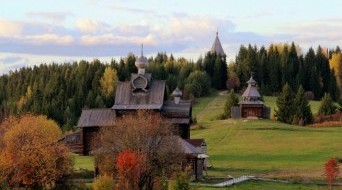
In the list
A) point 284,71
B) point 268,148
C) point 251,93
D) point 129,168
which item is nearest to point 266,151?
point 268,148

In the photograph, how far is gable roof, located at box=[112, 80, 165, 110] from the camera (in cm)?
7080

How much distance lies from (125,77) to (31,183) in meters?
100

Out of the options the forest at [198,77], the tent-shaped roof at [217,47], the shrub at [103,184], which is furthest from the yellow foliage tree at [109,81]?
the shrub at [103,184]

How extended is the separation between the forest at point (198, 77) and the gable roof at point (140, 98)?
55.2 metres

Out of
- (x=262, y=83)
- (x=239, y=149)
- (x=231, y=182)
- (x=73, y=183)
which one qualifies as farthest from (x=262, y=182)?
(x=262, y=83)

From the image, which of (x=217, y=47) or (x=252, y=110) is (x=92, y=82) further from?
(x=252, y=110)

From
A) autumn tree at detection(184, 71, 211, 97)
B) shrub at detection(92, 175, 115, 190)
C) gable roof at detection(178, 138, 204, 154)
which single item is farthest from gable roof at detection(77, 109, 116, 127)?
autumn tree at detection(184, 71, 211, 97)

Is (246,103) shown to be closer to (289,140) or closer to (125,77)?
(289,140)

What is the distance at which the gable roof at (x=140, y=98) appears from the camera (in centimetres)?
7080

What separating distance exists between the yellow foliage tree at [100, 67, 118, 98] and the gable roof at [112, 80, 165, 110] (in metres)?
64.4

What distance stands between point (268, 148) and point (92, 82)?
7802 cm

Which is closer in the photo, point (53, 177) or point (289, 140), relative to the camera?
point (53, 177)

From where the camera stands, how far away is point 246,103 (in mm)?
100562

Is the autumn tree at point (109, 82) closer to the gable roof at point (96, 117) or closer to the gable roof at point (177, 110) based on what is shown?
the gable roof at point (96, 117)
